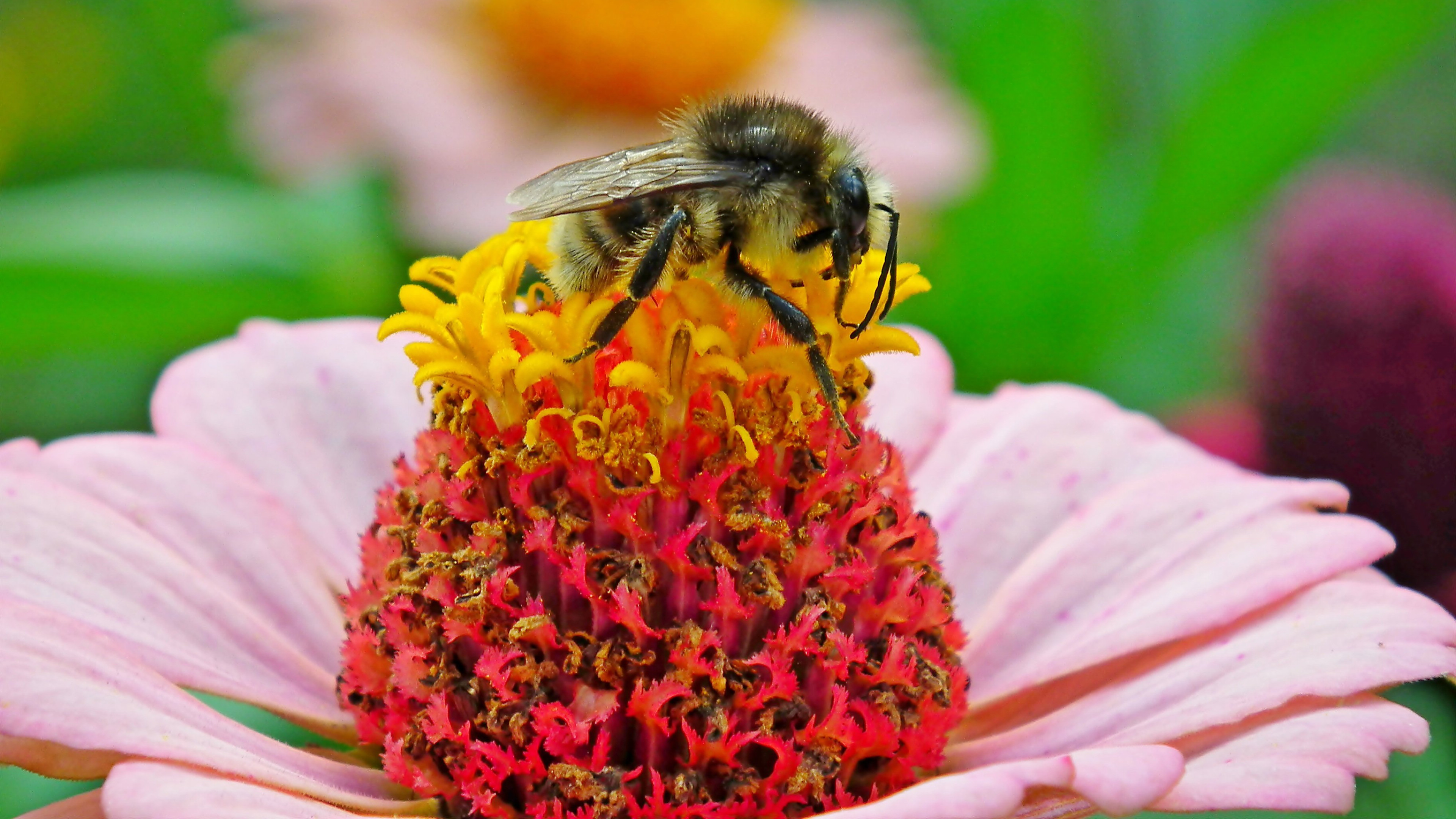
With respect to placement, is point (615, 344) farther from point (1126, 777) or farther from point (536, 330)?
point (1126, 777)

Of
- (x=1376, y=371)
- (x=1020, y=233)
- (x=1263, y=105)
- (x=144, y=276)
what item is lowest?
(x=1376, y=371)

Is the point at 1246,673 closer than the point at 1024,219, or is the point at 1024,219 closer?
the point at 1246,673

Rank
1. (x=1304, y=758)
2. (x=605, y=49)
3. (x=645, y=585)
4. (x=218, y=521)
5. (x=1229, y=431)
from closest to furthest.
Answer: (x=1304, y=758)
(x=645, y=585)
(x=218, y=521)
(x=1229, y=431)
(x=605, y=49)

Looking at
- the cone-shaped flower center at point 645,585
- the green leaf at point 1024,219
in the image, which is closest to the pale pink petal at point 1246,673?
the cone-shaped flower center at point 645,585

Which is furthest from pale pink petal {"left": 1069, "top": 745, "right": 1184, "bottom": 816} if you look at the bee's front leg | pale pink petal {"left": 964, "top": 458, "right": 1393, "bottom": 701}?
the bee's front leg

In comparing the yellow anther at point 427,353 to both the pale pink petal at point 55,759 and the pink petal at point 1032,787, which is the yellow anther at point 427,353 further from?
the pink petal at point 1032,787

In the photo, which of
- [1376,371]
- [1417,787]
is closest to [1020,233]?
[1376,371]

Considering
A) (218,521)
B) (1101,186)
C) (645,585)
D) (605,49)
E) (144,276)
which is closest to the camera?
(645,585)
